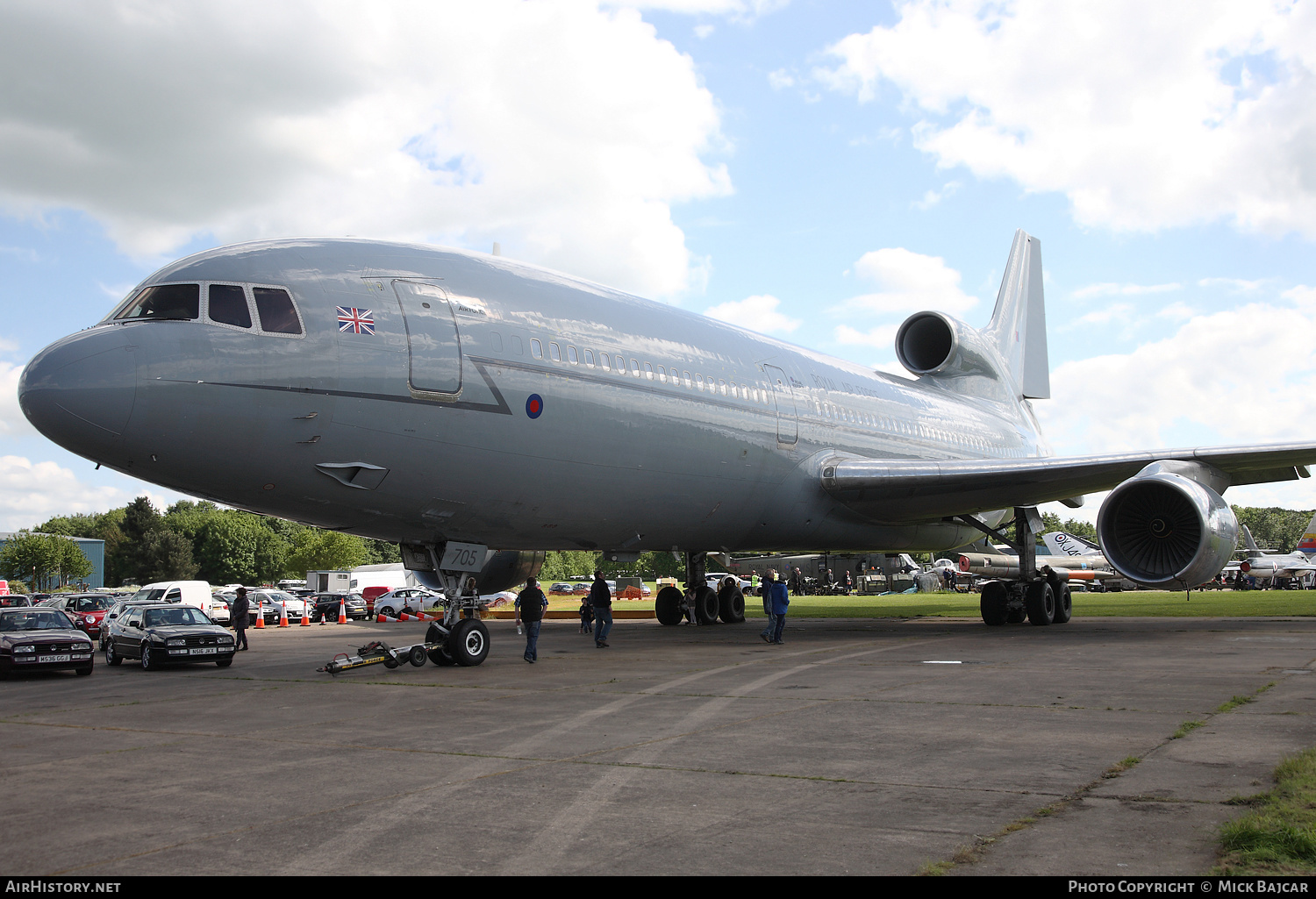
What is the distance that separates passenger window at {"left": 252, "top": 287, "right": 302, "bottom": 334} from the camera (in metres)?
9.88

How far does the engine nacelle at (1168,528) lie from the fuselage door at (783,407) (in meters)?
4.95

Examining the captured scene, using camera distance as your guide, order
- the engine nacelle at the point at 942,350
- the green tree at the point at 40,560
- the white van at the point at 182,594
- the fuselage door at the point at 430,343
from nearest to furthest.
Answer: the fuselage door at the point at 430,343, the engine nacelle at the point at 942,350, the white van at the point at 182,594, the green tree at the point at 40,560

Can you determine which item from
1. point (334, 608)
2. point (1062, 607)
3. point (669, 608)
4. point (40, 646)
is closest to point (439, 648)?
point (40, 646)

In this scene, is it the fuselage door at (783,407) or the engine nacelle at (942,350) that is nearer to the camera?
the fuselage door at (783,407)

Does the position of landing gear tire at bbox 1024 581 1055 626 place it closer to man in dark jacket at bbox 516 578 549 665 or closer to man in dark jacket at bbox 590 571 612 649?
Answer: man in dark jacket at bbox 590 571 612 649

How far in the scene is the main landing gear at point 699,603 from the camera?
22.4 metres

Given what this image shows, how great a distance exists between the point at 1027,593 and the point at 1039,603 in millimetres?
283

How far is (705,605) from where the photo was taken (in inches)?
888

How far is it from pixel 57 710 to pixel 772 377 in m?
11.2

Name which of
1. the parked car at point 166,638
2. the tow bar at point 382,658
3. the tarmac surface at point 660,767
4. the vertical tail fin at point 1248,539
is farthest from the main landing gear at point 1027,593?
the parked car at point 166,638

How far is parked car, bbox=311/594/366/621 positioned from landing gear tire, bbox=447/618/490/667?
2741 cm

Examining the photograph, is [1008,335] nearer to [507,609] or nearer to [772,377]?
[772,377]

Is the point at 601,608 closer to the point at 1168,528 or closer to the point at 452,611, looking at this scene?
the point at 452,611

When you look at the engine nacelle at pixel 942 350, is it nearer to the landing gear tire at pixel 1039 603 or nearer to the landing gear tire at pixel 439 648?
the landing gear tire at pixel 1039 603
